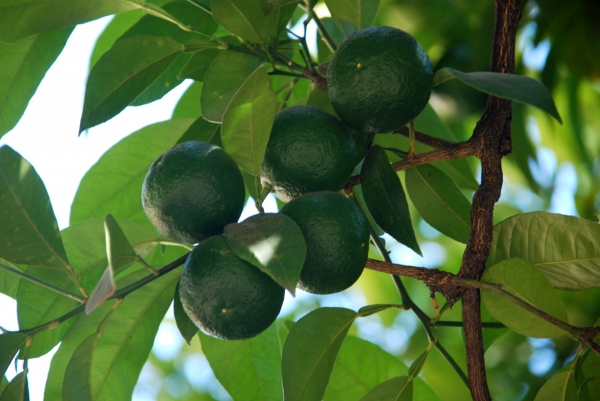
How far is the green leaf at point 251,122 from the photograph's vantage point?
1.02 metres

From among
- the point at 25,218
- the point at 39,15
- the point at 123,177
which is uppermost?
the point at 39,15

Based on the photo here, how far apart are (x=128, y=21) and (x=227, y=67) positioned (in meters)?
0.70

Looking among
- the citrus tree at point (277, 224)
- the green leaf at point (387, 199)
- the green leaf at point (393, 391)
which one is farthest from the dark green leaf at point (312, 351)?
the green leaf at point (387, 199)

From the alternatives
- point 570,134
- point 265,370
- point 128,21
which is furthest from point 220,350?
point 570,134

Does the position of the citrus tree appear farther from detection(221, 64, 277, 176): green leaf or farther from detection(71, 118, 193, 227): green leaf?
detection(71, 118, 193, 227): green leaf

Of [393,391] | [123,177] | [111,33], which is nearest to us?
[393,391]

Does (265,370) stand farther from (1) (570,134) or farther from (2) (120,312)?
(1) (570,134)

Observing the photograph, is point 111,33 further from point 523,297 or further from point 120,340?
point 523,297

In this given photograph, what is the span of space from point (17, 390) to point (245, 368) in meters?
0.54

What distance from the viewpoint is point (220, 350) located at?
1.48m

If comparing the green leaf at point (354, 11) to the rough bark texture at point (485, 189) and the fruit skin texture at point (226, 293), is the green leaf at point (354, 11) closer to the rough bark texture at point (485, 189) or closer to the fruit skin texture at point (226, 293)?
the rough bark texture at point (485, 189)

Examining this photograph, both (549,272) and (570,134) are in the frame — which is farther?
(570,134)

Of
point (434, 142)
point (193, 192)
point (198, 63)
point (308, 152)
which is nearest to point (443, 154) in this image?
point (434, 142)

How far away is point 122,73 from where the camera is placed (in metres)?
1.25
